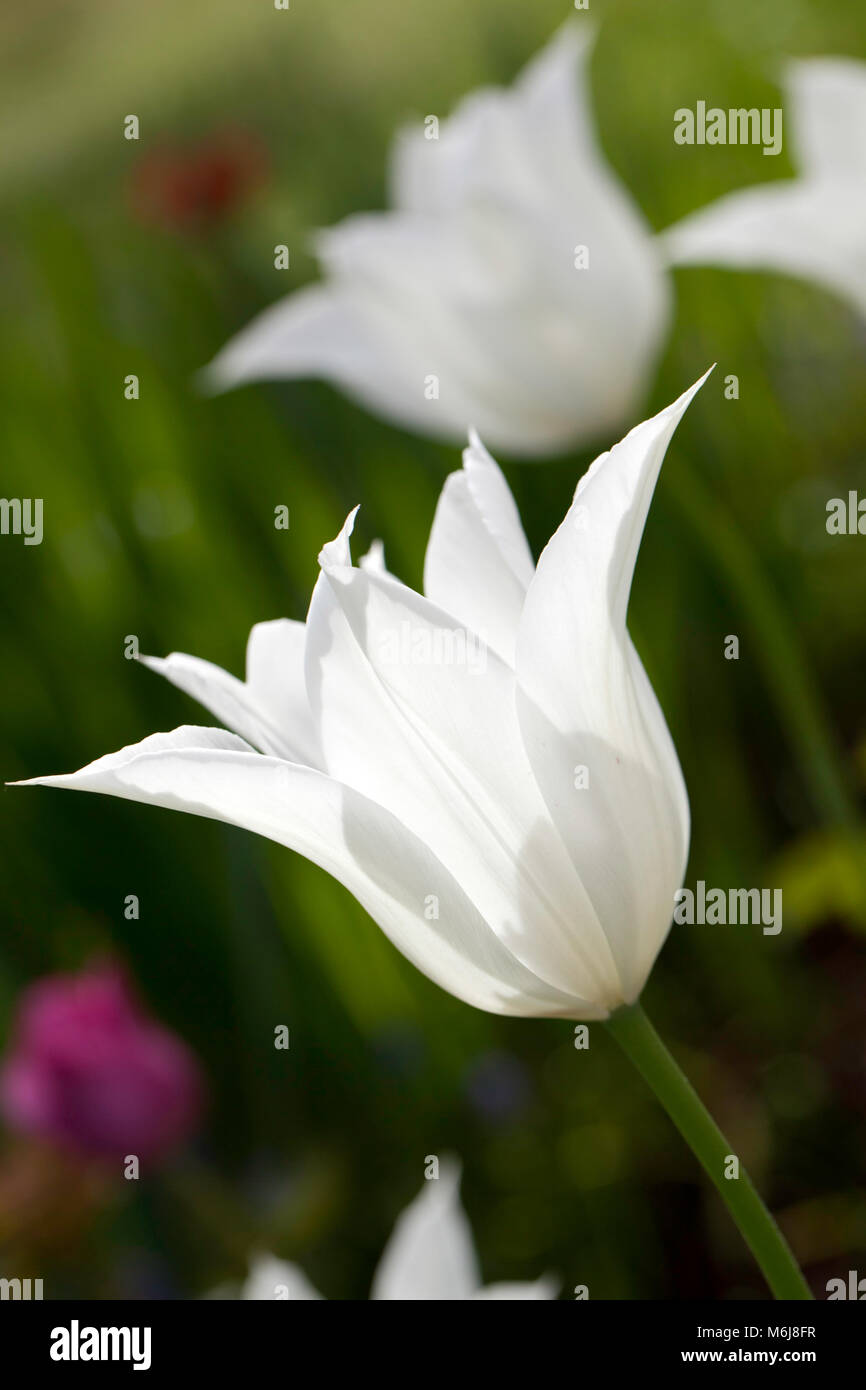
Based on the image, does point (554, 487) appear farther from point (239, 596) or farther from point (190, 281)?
point (190, 281)

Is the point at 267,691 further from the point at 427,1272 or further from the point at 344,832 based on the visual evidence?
the point at 427,1272

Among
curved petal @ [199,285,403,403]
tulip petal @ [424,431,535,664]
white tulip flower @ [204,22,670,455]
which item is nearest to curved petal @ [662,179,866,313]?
white tulip flower @ [204,22,670,455]

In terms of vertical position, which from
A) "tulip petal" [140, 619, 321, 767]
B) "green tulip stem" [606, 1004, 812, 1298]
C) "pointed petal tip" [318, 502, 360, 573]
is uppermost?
"pointed petal tip" [318, 502, 360, 573]

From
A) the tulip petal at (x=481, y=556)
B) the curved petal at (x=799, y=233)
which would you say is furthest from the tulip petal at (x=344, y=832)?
the curved petal at (x=799, y=233)

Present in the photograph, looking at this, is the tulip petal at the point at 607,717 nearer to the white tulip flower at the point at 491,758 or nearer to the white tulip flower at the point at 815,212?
the white tulip flower at the point at 491,758

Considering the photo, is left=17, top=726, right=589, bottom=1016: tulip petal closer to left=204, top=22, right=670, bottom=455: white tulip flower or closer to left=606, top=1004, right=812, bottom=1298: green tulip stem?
left=606, top=1004, right=812, bottom=1298: green tulip stem
